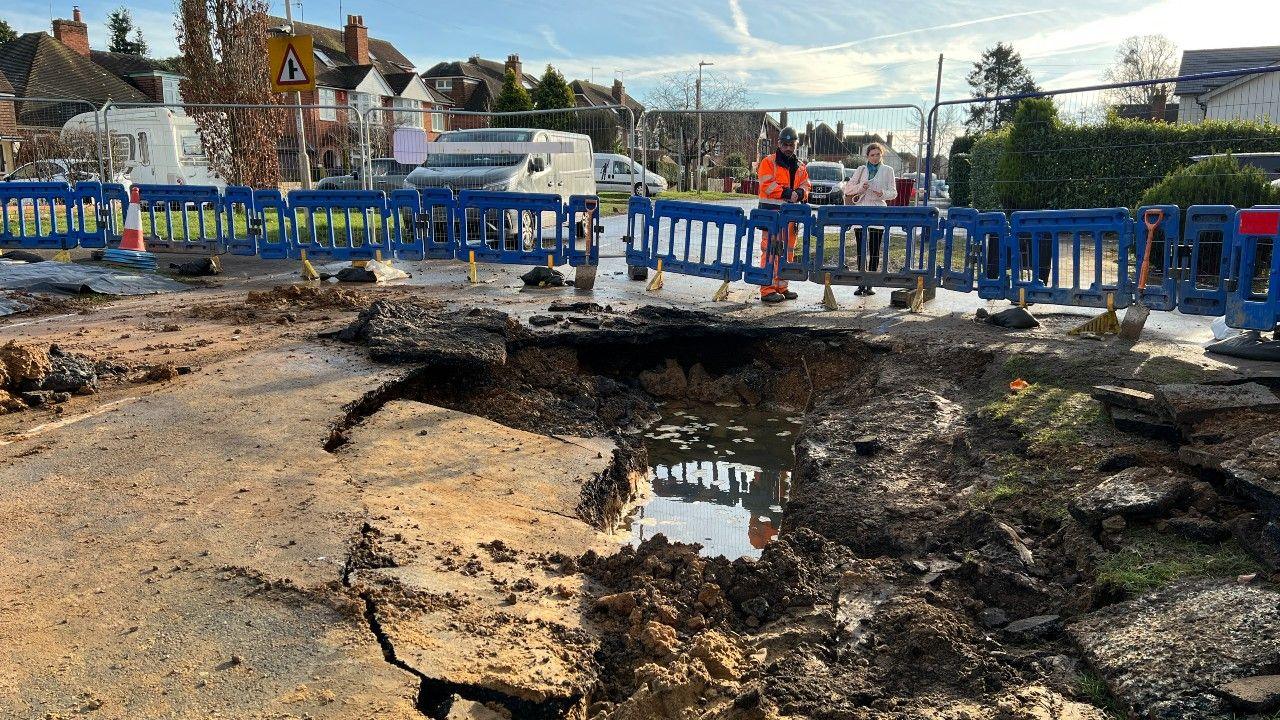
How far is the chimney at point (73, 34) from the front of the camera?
157 ft

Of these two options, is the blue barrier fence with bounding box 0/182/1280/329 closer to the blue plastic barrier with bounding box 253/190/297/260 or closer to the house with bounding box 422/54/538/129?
the blue plastic barrier with bounding box 253/190/297/260

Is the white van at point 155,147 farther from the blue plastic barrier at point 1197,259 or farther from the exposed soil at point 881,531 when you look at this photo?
the blue plastic barrier at point 1197,259

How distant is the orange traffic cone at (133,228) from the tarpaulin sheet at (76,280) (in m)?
0.66

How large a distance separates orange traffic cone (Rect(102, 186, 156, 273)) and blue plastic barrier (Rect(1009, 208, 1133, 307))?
11.1 m

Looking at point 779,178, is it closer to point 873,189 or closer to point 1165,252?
point 873,189

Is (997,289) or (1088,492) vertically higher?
(997,289)

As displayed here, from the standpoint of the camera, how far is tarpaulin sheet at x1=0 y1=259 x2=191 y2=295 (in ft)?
35.4

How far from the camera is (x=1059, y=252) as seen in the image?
929 cm

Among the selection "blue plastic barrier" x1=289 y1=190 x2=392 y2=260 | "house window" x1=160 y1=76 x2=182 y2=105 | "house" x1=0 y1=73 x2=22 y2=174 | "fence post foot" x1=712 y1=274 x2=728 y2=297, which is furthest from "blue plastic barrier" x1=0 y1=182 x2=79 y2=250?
"house window" x1=160 y1=76 x2=182 y2=105

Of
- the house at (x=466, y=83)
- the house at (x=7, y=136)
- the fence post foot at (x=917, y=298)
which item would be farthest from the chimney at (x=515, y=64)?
the fence post foot at (x=917, y=298)

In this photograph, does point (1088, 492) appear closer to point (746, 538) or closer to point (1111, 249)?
point (746, 538)

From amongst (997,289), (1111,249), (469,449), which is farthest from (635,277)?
(469,449)

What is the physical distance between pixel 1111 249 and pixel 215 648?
35.8ft

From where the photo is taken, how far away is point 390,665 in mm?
3314
